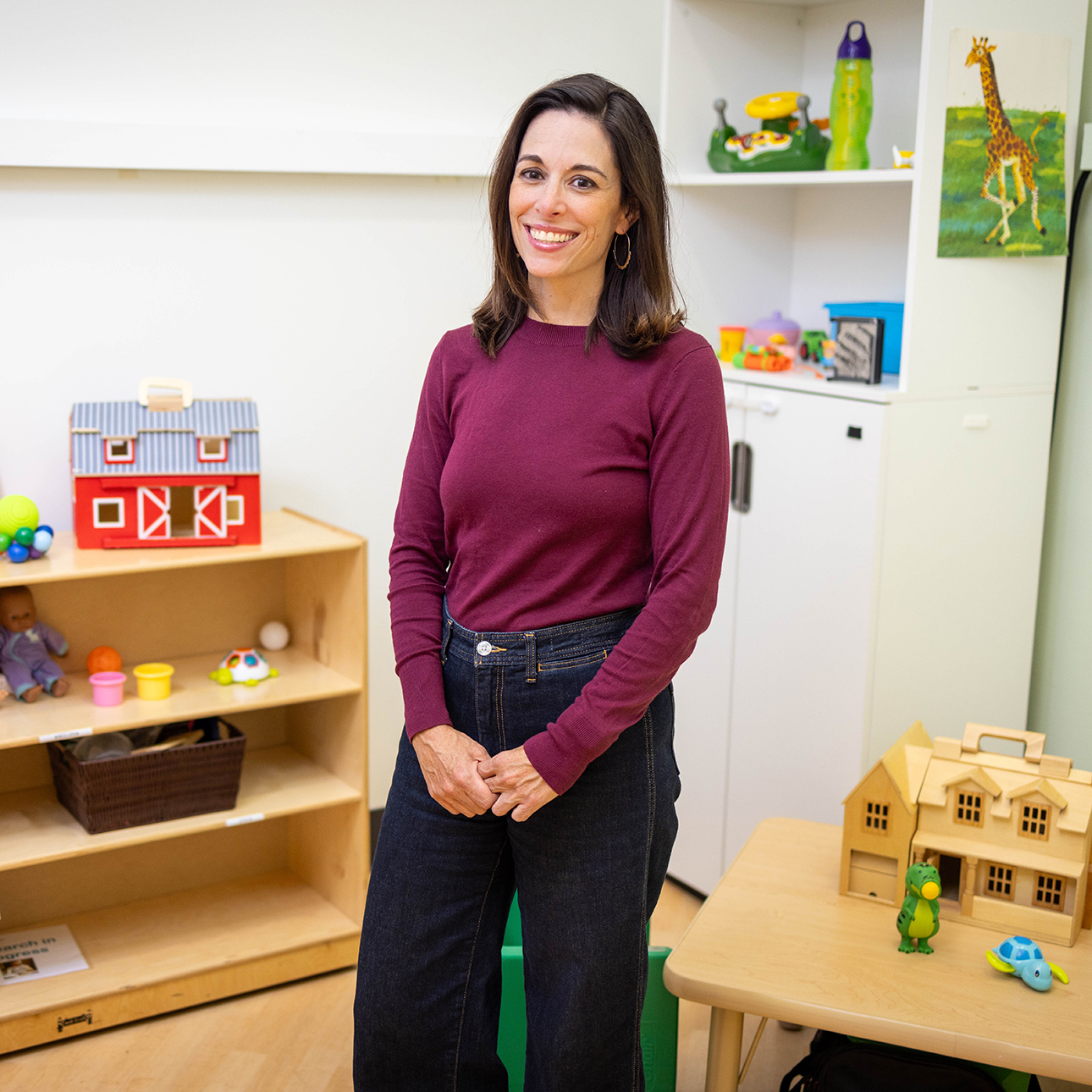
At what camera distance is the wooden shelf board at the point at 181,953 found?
224cm

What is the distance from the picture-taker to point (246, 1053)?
7.30ft

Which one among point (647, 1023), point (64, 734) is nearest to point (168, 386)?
point (64, 734)

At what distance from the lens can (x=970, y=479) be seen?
2402 millimetres

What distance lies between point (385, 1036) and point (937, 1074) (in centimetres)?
78

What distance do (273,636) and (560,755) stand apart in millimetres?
1433

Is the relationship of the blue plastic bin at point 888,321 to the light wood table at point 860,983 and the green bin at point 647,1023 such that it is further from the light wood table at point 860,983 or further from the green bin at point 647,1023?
the green bin at point 647,1023

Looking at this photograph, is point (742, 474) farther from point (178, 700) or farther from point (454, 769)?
point (454, 769)

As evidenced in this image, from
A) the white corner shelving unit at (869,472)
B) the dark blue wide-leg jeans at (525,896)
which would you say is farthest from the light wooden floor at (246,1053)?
the dark blue wide-leg jeans at (525,896)

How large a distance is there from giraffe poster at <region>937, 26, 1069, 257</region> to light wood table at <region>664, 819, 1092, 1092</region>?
4.06 ft

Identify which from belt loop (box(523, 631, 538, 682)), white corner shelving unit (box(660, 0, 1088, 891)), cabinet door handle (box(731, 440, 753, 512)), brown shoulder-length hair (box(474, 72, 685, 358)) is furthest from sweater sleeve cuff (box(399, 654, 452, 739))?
cabinet door handle (box(731, 440, 753, 512))

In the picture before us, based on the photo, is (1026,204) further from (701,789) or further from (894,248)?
(701,789)

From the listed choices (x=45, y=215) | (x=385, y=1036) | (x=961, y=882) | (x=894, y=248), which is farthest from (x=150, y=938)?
(x=894, y=248)

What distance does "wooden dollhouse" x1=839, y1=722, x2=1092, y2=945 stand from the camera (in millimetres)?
1719

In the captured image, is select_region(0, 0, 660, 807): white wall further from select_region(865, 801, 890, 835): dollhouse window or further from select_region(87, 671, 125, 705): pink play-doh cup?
select_region(865, 801, 890, 835): dollhouse window
